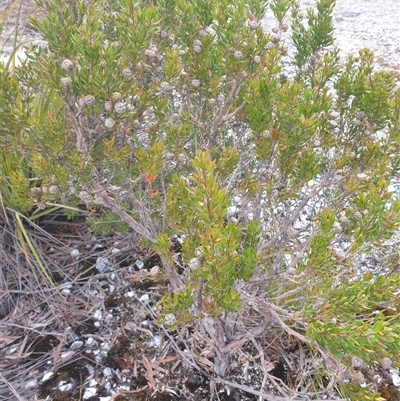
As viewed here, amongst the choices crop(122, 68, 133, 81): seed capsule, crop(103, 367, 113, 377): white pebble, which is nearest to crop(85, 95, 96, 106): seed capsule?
crop(122, 68, 133, 81): seed capsule

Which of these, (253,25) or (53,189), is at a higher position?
(253,25)

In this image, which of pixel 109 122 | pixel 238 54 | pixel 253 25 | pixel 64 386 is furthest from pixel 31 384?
pixel 253 25

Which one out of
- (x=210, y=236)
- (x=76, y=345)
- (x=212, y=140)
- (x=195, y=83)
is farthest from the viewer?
(x=76, y=345)

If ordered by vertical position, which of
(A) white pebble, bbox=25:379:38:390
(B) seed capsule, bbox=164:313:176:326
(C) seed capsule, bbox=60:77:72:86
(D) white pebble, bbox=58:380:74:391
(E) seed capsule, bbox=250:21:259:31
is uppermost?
(E) seed capsule, bbox=250:21:259:31

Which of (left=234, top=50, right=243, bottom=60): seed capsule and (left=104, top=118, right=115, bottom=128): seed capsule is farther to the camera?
(left=234, top=50, right=243, bottom=60): seed capsule

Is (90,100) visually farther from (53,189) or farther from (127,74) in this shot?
(53,189)

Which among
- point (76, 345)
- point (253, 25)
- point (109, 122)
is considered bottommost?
point (76, 345)

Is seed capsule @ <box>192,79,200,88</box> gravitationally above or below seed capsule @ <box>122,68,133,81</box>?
below

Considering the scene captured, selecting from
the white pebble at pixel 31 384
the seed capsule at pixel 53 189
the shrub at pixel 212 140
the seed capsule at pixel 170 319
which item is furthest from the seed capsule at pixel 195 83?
the white pebble at pixel 31 384

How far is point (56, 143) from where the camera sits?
1.41m

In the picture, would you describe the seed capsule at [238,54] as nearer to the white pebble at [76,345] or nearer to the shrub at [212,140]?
the shrub at [212,140]

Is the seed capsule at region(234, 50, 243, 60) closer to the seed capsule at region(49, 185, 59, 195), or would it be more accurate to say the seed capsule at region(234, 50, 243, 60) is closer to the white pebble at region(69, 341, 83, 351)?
the seed capsule at region(49, 185, 59, 195)

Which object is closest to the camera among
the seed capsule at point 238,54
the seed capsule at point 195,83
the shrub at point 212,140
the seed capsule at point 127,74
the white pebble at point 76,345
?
the shrub at point 212,140

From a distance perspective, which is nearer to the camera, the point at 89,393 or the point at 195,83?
the point at 195,83
